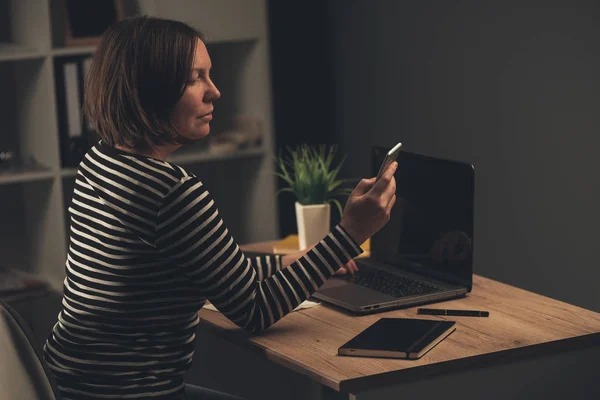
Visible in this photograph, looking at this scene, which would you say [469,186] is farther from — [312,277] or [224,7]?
[224,7]

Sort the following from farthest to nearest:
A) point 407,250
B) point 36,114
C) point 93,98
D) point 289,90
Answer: point 289,90 < point 36,114 < point 407,250 < point 93,98

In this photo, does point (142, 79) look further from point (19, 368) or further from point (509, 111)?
point (509, 111)

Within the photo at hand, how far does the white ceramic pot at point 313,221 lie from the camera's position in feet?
8.42

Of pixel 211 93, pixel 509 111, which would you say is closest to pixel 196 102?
pixel 211 93


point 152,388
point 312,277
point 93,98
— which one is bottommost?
point 152,388

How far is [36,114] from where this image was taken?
11.0ft

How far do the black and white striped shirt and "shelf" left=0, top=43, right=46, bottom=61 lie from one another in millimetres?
1499

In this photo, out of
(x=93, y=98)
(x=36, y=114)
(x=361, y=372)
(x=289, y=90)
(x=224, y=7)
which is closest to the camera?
(x=361, y=372)

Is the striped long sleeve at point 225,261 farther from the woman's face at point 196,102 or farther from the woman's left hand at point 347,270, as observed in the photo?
the woman's left hand at point 347,270

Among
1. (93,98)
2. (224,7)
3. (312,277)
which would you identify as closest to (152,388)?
(312,277)

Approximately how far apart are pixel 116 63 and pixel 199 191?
0.29m

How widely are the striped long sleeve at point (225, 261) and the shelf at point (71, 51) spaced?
167 cm

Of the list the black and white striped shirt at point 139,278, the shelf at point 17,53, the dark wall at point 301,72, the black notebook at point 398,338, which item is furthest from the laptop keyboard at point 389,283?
the dark wall at point 301,72

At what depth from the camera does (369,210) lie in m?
1.86
